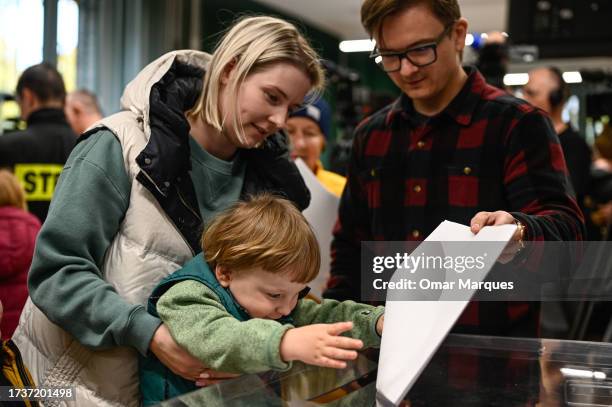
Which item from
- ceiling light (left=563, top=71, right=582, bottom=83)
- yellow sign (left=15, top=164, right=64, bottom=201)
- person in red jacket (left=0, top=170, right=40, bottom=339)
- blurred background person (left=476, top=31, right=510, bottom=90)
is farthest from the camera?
ceiling light (left=563, top=71, right=582, bottom=83)

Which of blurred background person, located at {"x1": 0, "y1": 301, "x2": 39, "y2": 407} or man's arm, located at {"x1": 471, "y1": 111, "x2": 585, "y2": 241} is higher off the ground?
man's arm, located at {"x1": 471, "y1": 111, "x2": 585, "y2": 241}

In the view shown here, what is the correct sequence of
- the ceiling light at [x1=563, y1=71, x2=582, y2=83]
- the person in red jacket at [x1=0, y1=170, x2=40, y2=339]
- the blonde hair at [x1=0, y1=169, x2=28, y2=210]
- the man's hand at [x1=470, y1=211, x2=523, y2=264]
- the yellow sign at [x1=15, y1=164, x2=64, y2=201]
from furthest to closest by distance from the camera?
the ceiling light at [x1=563, y1=71, x2=582, y2=83] < the yellow sign at [x1=15, y1=164, x2=64, y2=201] < the blonde hair at [x1=0, y1=169, x2=28, y2=210] < the person in red jacket at [x1=0, y1=170, x2=40, y2=339] < the man's hand at [x1=470, y1=211, x2=523, y2=264]

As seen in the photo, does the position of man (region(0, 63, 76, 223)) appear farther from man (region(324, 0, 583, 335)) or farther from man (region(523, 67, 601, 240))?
man (region(523, 67, 601, 240))

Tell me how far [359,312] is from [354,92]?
2348 mm

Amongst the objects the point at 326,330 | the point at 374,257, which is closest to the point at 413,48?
the point at 374,257

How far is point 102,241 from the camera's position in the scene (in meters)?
1.07

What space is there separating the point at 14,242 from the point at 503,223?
4.96ft

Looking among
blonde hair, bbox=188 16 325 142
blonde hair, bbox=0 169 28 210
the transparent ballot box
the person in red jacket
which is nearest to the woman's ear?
blonde hair, bbox=188 16 325 142

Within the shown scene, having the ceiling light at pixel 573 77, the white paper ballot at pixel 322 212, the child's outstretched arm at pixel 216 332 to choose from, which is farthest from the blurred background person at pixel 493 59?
the child's outstretched arm at pixel 216 332

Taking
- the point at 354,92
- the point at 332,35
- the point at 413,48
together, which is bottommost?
the point at 332,35

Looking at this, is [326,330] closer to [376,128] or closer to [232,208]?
[232,208]

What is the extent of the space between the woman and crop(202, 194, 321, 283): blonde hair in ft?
0.30

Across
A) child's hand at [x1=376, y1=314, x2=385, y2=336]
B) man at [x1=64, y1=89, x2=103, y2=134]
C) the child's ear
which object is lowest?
man at [x1=64, y1=89, x2=103, y2=134]

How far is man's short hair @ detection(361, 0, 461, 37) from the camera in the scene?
1305 mm
